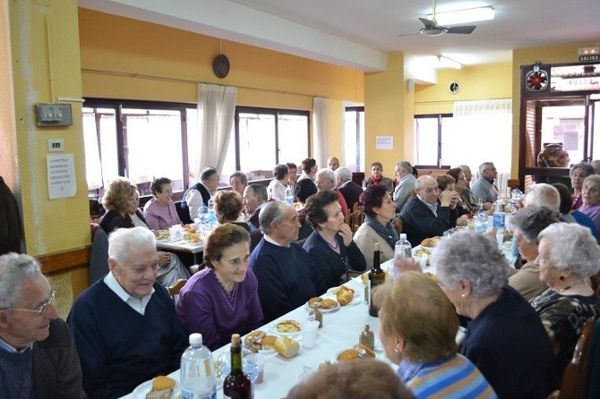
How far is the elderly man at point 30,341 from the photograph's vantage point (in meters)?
1.72

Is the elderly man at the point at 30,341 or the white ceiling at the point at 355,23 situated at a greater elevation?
the white ceiling at the point at 355,23

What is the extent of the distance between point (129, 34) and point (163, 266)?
3.50 metres

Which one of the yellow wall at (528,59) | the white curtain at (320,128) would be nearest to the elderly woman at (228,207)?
the white curtain at (320,128)

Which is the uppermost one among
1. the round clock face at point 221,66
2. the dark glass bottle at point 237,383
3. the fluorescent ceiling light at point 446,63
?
the fluorescent ceiling light at point 446,63

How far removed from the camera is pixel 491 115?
11.5 meters

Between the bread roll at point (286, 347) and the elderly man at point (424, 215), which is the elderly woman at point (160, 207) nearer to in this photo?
the elderly man at point (424, 215)

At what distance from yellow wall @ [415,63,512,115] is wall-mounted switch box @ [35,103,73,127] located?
981 cm

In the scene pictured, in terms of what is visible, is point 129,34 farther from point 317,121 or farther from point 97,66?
point 317,121

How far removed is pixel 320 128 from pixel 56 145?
23.3 ft

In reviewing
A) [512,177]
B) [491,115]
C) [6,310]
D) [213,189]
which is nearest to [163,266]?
[213,189]

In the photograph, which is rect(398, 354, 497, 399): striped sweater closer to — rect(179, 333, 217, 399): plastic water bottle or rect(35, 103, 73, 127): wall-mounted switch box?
rect(179, 333, 217, 399): plastic water bottle

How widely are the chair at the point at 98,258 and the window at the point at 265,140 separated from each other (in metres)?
4.40

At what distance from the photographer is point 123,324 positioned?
2199 millimetres

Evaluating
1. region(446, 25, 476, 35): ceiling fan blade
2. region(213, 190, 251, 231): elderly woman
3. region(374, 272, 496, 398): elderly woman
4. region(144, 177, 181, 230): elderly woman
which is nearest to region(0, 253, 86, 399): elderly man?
region(374, 272, 496, 398): elderly woman
